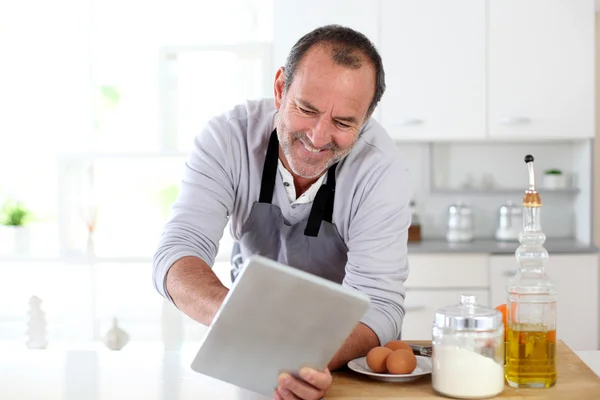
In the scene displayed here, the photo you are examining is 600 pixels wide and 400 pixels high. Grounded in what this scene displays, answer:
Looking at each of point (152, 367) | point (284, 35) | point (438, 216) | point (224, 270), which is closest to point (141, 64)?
point (284, 35)

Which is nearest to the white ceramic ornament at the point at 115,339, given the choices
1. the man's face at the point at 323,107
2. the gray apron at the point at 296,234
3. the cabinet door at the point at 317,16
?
the gray apron at the point at 296,234

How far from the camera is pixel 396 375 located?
147cm

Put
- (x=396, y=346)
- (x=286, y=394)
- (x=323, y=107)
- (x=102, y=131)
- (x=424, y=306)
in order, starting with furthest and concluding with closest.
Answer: (x=102, y=131)
(x=424, y=306)
(x=323, y=107)
(x=396, y=346)
(x=286, y=394)

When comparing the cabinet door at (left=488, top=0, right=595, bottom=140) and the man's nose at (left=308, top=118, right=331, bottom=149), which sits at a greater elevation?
the cabinet door at (left=488, top=0, right=595, bottom=140)

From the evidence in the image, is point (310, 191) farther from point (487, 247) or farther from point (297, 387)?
point (487, 247)

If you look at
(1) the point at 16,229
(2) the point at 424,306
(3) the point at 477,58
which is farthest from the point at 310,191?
(1) the point at 16,229

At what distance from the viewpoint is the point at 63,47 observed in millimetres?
4281

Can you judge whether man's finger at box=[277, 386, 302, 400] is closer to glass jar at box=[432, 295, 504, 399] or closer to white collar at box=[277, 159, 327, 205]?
glass jar at box=[432, 295, 504, 399]

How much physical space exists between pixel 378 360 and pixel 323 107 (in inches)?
22.1

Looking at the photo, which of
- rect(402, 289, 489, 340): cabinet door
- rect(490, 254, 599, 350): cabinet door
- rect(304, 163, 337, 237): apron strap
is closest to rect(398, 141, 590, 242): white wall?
rect(490, 254, 599, 350): cabinet door

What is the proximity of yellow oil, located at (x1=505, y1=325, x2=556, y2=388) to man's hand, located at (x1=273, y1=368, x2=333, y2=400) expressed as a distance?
0.36 m

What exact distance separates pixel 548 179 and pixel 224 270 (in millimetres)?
1766

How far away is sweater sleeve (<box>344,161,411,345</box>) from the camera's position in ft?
6.08

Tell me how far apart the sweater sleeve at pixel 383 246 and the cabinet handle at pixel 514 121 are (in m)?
2.02
